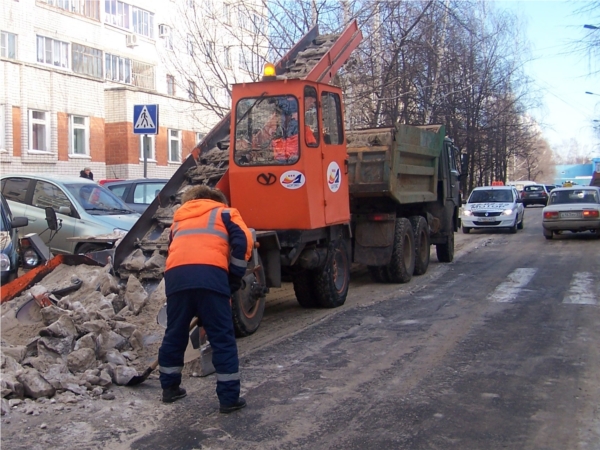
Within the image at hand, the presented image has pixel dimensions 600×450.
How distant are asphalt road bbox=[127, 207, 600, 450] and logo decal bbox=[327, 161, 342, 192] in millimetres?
1624

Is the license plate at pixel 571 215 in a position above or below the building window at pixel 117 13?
below

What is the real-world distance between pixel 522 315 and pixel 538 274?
14.0ft

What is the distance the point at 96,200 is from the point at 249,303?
499cm

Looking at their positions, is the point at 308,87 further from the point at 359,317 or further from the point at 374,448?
the point at 374,448

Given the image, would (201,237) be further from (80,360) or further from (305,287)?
(305,287)

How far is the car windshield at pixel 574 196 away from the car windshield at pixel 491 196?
84.4 inches

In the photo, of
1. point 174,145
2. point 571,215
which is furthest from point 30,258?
point 174,145

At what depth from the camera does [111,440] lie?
15.1 ft

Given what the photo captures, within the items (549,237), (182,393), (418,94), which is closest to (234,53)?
(418,94)

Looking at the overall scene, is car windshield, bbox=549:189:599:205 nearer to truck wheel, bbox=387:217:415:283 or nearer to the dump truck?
truck wheel, bbox=387:217:415:283

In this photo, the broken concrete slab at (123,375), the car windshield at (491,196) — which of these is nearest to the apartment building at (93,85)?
the car windshield at (491,196)

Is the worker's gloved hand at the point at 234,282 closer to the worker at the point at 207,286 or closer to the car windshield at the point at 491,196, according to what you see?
the worker at the point at 207,286

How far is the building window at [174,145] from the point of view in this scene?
32156 millimetres

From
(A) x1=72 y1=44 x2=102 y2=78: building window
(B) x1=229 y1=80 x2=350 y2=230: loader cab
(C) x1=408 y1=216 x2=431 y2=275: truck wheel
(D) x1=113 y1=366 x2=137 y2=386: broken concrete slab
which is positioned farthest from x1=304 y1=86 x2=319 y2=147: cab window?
(A) x1=72 y1=44 x2=102 y2=78: building window
